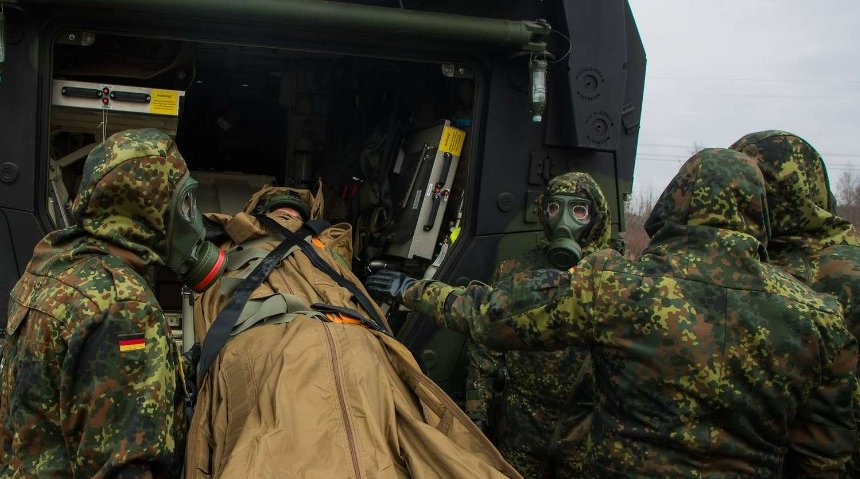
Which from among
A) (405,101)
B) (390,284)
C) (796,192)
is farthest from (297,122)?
(796,192)

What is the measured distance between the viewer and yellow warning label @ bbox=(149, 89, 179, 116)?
11.5 feet

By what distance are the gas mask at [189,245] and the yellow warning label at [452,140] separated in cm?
177

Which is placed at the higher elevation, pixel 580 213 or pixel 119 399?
pixel 580 213

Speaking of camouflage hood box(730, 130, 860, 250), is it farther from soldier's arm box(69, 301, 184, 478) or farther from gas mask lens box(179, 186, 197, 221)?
soldier's arm box(69, 301, 184, 478)

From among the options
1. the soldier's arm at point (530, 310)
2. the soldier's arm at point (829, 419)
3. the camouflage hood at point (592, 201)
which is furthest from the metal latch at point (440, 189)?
the soldier's arm at point (829, 419)

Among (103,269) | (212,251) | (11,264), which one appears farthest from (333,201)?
(103,269)

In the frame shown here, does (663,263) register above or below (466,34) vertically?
below

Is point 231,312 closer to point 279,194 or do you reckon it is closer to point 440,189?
point 279,194

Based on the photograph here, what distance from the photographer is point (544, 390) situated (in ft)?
9.96

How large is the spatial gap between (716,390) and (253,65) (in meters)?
3.81

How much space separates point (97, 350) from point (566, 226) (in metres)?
2.01

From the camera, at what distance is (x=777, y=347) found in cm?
204

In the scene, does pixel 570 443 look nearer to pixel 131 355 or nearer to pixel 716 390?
pixel 716 390

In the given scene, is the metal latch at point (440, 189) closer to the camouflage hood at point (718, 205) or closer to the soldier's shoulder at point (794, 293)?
the camouflage hood at point (718, 205)
